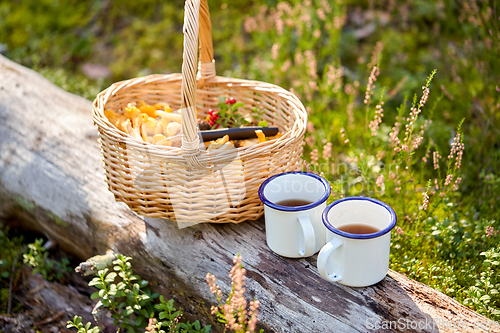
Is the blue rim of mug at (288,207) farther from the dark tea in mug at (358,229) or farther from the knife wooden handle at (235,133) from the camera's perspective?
the knife wooden handle at (235,133)

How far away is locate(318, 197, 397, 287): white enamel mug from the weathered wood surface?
0.30 ft

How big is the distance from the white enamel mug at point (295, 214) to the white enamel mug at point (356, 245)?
0.24 ft

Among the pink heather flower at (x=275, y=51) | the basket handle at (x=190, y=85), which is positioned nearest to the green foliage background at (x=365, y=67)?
the pink heather flower at (x=275, y=51)

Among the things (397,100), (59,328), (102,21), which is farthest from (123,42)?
(59,328)

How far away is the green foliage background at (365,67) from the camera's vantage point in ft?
6.98

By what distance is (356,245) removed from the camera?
152cm

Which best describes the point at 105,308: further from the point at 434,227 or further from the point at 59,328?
the point at 434,227

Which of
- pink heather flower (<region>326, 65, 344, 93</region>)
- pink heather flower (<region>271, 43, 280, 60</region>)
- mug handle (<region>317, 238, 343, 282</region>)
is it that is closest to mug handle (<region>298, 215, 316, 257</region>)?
mug handle (<region>317, 238, 343, 282</region>)

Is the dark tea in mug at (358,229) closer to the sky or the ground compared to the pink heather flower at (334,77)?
closer to the ground

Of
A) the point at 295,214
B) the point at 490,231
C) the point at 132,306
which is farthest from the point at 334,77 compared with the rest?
the point at 132,306

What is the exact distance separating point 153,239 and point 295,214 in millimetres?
800

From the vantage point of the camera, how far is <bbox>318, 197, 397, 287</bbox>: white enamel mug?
1523mm

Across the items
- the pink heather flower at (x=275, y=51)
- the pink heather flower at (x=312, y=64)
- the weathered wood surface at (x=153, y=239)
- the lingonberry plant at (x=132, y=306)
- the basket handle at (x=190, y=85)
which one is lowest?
the lingonberry plant at (x=132, y=306)

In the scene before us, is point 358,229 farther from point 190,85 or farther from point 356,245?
point 190,85
